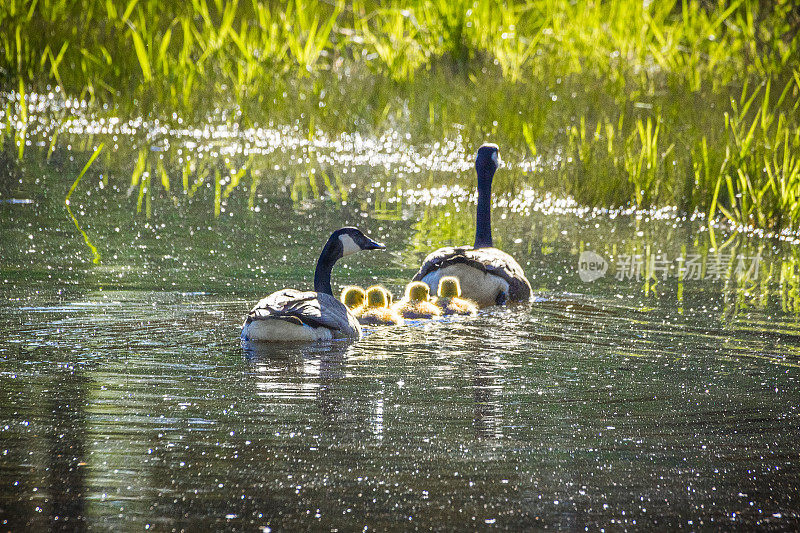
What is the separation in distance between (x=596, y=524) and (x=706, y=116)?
10735 mm

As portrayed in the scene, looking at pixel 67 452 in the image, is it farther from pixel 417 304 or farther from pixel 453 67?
pixel 453 67

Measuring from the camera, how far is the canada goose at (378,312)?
7438mm

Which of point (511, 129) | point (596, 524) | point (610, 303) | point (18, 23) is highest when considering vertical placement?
point (18, 23)

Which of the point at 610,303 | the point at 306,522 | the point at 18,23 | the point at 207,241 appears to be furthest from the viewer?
the point at 18,23

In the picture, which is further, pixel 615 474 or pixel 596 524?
pixel 615 474

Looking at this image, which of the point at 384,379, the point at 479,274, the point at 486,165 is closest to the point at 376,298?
the point at 479,274

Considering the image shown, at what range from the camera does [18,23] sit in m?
16.6

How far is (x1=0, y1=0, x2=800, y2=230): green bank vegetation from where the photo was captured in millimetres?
14406

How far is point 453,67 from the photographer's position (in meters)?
16.9

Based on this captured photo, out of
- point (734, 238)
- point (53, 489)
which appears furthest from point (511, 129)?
point (53, 489)

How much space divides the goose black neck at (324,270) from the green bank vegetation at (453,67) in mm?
5990

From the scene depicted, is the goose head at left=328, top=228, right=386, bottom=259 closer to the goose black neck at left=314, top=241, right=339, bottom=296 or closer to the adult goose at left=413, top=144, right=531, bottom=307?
the goose black neck at left=314, top=241, right=339, bottom=296

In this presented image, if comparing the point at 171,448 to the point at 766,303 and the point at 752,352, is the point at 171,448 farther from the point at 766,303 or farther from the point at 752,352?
the point at 766,303

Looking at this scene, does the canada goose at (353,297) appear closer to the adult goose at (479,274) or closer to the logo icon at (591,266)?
the adult goose at (479,274)
